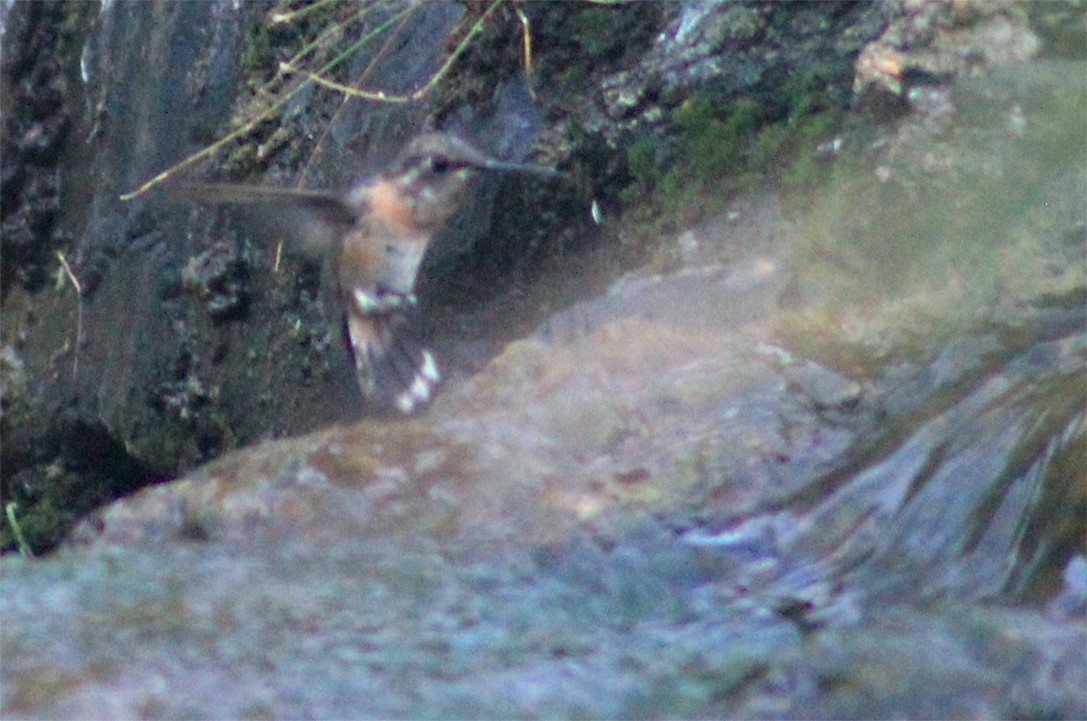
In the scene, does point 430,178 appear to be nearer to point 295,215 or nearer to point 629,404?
point 295,215

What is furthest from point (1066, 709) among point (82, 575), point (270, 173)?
point (270, 173)

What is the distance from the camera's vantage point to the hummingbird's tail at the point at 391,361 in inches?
128

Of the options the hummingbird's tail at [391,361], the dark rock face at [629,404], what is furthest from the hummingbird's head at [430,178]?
the hummingbird's tail at [391,361]

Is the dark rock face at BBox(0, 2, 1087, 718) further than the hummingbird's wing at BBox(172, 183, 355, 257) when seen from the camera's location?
No

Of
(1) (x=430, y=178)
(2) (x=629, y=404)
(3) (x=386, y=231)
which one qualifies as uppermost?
(1) (x=430, y=178)

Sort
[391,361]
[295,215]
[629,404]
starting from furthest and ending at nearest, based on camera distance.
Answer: [295,215] → [391,361] → [629,404]

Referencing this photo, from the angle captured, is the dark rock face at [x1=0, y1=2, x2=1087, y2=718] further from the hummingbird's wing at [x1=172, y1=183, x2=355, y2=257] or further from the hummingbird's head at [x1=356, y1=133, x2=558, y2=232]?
the hummingbird's wing at [x1=172, y1=183, x2=355, y2=257]

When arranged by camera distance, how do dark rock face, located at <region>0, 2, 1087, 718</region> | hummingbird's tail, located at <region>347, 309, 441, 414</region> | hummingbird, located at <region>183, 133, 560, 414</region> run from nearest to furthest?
dark rock face, located at <region>0, 2, 1087, 718</region> → hummingbird's tail, located at <region>347, 309, 441, 414</region> → hummingbird, located at <region>183, 133, 560, 414</region>

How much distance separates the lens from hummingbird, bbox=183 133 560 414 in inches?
138

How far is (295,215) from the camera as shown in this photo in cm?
365

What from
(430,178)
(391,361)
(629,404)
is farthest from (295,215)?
(629,404)

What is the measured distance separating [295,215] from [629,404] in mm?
1391

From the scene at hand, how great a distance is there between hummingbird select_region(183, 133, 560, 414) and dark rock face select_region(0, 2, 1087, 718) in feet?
0.32

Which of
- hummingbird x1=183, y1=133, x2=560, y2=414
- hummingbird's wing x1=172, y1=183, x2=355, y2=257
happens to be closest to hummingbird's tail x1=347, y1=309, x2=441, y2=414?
hummingbird x1=183, y1=133, x2=560, y2=414
